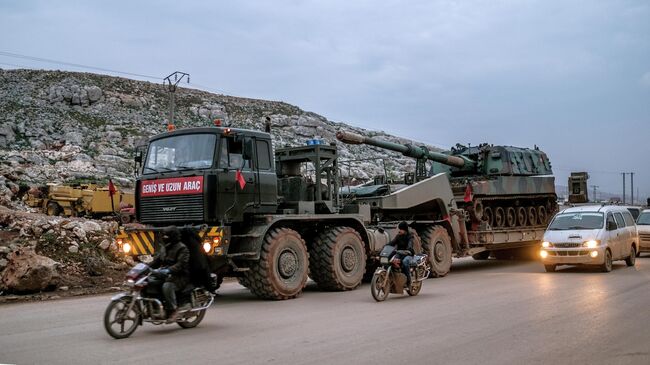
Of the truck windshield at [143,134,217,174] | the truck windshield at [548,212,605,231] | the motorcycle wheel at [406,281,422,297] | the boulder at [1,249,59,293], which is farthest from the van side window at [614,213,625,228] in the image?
the boulder at [1,249,59,293]

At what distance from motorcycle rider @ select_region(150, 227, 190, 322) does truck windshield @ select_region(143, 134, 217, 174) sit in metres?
2.57

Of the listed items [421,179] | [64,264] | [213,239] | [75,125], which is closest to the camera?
[213,239]

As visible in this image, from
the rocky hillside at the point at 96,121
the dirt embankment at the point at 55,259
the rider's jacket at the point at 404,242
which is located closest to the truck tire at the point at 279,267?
the rider's jacket at the point at 404,242

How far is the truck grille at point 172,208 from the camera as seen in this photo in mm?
10367

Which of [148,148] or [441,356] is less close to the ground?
[148,148]

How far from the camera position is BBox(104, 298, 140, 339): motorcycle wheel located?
7.47 m

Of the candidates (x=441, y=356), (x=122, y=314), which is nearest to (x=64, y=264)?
(x=122, y=314)

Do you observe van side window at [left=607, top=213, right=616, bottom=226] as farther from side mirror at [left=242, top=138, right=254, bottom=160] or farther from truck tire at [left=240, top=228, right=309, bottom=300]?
side mirror at [left=242, top=138, right=254, bottom=160]

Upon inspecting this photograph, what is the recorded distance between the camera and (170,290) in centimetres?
779

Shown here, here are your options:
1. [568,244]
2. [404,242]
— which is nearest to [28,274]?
[404,242]

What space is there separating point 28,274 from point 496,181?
1266cm

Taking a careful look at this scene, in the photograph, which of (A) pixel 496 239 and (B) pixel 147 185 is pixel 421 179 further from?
(B) pixel 147 185

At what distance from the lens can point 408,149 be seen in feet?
57.4

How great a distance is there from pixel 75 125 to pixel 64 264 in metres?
50.2
